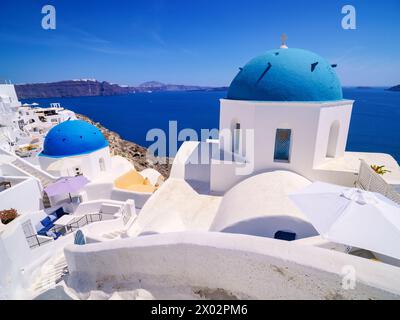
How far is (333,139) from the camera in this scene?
30.7 feet

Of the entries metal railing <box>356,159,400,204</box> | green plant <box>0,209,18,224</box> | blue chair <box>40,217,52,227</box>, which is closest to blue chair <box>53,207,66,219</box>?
blue chair <box>40,217,52,227</box>

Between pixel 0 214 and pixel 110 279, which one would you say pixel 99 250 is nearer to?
pixel 110 279

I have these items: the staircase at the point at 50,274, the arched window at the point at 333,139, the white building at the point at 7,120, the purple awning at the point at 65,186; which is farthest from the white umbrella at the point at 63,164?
the arched window at the point at 333,139

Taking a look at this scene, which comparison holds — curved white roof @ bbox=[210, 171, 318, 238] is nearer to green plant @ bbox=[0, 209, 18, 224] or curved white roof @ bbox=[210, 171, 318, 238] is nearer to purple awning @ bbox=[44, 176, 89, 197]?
purple awning @ bbox=[44, 176, 89, 197]

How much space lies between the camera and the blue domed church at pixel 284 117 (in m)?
8.05

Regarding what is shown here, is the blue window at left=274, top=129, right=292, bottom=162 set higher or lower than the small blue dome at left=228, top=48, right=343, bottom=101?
lower

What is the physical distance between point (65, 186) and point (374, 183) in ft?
42.7

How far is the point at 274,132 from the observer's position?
27.8ft

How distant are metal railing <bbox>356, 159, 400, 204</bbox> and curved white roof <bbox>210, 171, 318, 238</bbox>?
1.75 m

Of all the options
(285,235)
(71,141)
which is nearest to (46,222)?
(71,141)

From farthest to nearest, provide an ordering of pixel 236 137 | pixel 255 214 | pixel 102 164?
pixel 102 164, pixel 236 137, pixel 255 214

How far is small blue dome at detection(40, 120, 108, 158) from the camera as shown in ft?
43.2

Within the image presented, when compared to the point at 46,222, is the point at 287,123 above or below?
above

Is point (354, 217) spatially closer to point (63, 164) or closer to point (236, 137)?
point (236, 137)
